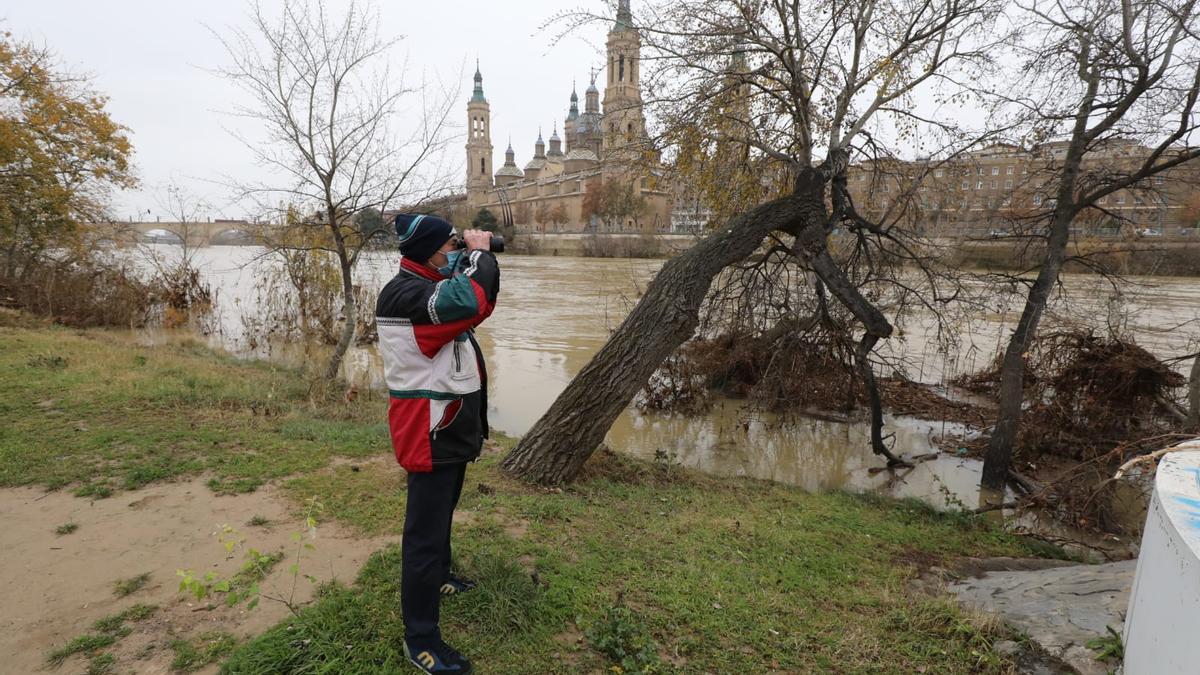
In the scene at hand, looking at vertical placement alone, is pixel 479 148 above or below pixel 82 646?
above

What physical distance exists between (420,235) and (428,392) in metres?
0.70

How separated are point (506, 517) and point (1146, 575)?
340 centimetres

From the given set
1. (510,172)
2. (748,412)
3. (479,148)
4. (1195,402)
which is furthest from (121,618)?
(510,172)

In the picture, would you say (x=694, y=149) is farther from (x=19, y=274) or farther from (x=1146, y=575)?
(x=19, y=274)

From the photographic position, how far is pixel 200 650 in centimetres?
267

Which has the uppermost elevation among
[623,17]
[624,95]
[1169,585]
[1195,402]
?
[623,17]

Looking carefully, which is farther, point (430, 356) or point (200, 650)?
point (200, 650)

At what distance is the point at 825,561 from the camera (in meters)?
4.11

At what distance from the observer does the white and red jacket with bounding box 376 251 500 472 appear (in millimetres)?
2430

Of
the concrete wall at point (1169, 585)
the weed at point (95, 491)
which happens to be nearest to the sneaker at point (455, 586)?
the concrete wall at point (1169, 585)

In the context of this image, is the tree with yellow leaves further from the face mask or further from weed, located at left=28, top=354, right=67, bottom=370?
the face mask

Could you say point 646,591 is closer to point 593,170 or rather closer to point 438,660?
point 438,660

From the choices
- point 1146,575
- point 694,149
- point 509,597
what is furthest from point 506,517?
point 694,149

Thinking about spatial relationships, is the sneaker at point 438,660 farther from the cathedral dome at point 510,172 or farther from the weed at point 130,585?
the cathedral dome at point 510,172
